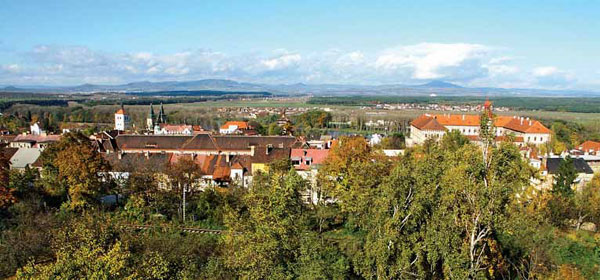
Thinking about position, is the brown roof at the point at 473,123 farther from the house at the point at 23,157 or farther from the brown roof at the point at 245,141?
the house at the point at 23,157

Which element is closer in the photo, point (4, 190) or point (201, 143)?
point (4, 190)

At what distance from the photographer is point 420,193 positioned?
18.1 metres

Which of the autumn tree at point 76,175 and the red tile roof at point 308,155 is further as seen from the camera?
the red tile roof at point 308,155

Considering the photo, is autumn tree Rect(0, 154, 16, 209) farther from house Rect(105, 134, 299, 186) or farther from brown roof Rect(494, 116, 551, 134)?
brown roof Rect(494, 116, 551, 134)

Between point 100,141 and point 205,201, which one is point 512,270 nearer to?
point 205,201

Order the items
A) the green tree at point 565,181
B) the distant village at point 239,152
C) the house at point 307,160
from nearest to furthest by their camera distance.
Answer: the green tree at point 565,181 < the house at point 307,160 < the distant village at point 239,152

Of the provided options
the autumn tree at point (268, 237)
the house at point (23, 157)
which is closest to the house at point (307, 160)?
the autumn tree at point (268, 237)

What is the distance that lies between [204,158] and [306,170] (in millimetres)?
10345

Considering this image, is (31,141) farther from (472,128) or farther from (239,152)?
(472,128)

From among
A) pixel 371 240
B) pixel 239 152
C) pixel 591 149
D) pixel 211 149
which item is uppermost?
pixel 371 240

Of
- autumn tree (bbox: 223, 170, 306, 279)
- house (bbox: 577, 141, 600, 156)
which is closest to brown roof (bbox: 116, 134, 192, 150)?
autumn tree (bbox: 223, 170, 306, 279)

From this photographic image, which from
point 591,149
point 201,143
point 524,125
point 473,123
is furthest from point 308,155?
point 473,123

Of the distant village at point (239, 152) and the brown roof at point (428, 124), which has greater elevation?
the brown roof at point (428, 124)

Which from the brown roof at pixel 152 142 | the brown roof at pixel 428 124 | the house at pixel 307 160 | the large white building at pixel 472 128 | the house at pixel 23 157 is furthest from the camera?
the brown roof at pixel 428 124
